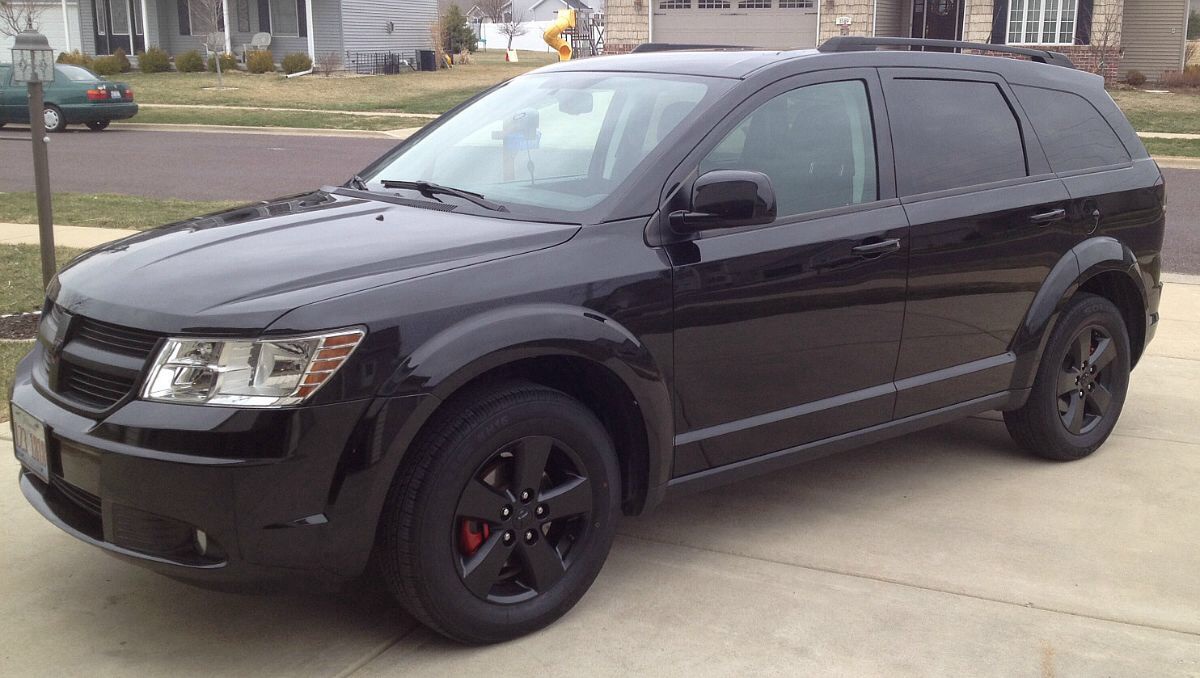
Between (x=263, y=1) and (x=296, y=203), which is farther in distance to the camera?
(x=263, y=1)

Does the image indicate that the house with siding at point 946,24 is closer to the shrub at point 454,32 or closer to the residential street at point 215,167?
the shrub at point 454,32

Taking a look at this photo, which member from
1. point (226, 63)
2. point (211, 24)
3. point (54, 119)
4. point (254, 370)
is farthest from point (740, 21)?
point (254, 370)

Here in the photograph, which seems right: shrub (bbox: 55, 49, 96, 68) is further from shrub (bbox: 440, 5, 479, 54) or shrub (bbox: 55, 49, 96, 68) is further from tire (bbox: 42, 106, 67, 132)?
tire (bbox: 42, 106, 67, 132)

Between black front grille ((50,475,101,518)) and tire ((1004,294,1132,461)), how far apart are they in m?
3.79

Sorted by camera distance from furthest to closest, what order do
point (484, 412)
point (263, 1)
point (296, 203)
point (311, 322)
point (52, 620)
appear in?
1. point (263, 1)
2. point (296, 203)
3. point (52, 620)
4. point (484, 412)
5. point (311, 322)

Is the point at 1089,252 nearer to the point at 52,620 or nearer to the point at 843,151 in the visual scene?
the point at 843,151

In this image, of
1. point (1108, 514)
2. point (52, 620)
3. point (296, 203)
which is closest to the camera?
point (52, 620)

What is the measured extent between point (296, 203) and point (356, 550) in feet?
5.40

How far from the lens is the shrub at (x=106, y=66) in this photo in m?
36.4

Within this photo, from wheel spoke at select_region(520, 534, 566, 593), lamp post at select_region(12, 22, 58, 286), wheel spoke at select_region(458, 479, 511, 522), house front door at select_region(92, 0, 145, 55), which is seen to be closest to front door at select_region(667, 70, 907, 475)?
wheel spoke at select_region(520, 534, 566, 593)

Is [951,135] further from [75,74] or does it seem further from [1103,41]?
[1103,41]

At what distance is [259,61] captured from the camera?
1458 inches

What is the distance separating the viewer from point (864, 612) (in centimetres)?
393

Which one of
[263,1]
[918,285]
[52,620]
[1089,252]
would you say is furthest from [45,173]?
[263,1]
